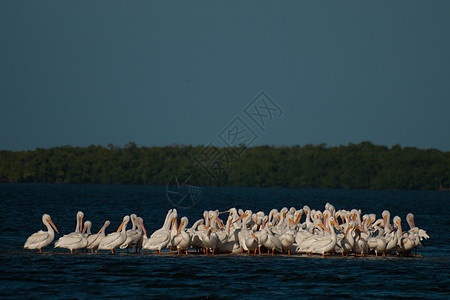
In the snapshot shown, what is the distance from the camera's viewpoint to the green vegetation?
100075 mm

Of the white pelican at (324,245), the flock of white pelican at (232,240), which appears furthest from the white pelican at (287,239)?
the white pelican at (324,245)

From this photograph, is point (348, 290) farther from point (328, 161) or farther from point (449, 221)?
point (328, 161)

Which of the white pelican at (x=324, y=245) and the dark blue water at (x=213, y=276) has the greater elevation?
the white pelican at (x=324, y=245)

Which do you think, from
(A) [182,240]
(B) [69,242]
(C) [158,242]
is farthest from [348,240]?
(B) [69,242]

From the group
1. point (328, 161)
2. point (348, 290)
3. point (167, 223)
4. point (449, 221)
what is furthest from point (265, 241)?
point (328, 161)

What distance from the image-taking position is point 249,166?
10569 cm

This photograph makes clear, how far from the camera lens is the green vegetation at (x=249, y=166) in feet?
328

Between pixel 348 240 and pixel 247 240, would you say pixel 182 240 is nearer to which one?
pixel 247 240

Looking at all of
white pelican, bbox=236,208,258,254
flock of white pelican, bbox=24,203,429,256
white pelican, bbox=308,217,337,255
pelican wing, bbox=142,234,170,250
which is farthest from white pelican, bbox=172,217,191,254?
white pelican, bbox=308,217,337,255

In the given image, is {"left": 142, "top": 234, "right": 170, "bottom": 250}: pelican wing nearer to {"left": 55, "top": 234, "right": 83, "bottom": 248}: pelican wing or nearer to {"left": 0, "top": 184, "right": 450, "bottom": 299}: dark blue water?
{"left": 0, "top": 184, "right": 450, "bottom": 299}: dark blue water

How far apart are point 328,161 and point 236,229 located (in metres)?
86.8

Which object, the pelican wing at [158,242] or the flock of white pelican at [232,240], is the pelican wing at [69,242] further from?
the pelican wing at [158,242]

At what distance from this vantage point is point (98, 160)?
105 m

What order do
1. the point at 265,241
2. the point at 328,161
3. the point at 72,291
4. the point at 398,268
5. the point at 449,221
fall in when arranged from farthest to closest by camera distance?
the point at 328,161, the point at 449,221, the point at 265,241, the point at 398,268, the point at 72,291
